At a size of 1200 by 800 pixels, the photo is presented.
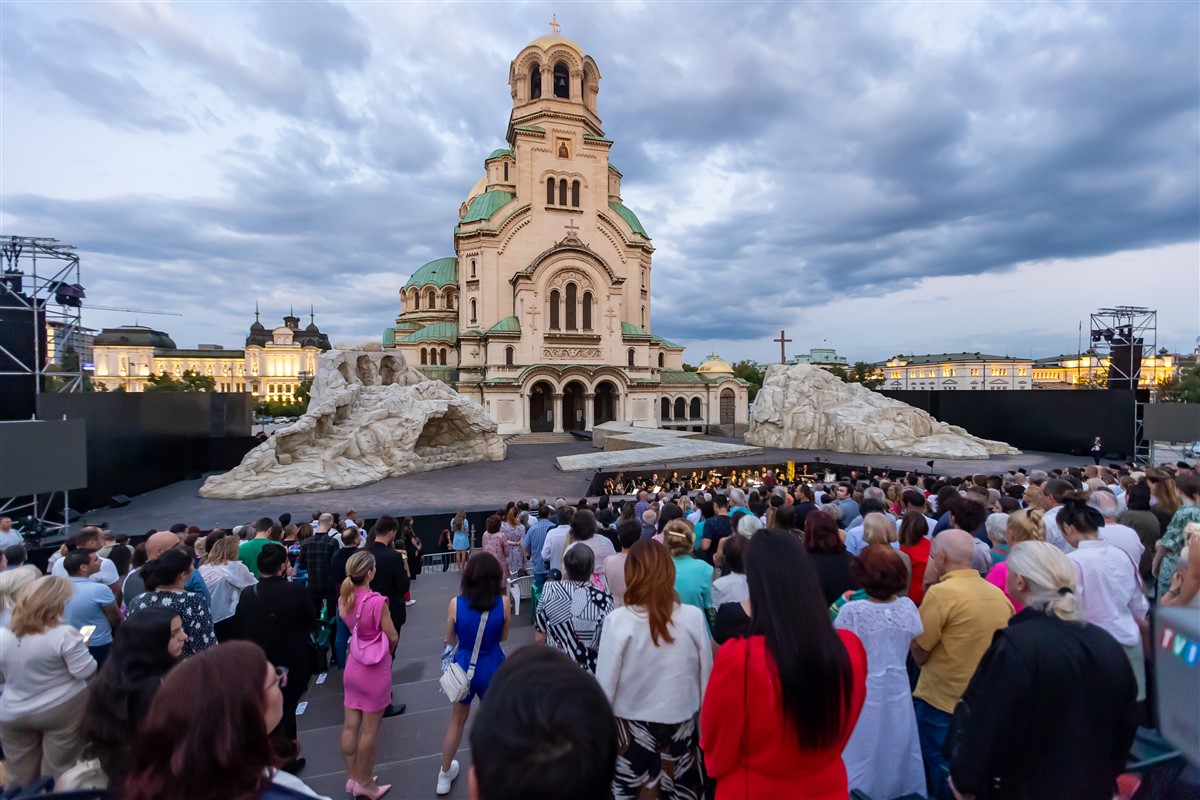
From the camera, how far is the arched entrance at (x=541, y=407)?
119 ft

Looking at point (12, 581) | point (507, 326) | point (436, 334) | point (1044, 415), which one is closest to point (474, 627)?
point (12, 581)

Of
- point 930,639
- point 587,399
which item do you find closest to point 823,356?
point 587,399

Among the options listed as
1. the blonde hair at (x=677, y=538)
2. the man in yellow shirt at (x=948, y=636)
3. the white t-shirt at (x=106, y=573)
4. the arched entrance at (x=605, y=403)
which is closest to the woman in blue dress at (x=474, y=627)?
the blonde hair at (x=677, y=538)

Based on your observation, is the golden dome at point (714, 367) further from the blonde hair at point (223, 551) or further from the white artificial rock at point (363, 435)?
the blonde hair at point (223, 551)

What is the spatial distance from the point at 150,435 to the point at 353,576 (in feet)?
62.3

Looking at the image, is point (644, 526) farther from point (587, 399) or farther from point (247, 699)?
point (587, 399)

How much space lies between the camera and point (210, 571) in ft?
14.5

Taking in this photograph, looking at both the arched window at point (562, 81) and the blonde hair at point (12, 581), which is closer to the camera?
the blonde hair at point (12, 581)

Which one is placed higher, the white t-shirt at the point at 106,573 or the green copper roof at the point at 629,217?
the green copper roof at the point at 629,217

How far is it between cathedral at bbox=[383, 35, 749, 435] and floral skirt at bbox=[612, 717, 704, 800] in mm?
32191

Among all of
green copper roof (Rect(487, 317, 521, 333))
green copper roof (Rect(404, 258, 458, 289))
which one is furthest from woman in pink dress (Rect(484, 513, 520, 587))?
green copper roof (Rect(404, 258, 458, 289))

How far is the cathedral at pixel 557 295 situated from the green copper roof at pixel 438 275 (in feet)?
15.0

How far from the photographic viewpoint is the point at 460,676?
3479 mm

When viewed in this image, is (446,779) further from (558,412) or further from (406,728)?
(558,412)
